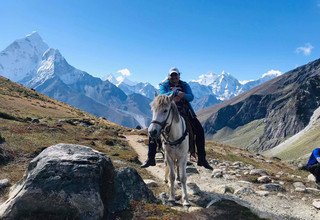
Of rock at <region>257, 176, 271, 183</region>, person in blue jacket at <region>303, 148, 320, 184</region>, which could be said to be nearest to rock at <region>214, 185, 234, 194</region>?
rock at <region>257, 176, 271, 183</region>

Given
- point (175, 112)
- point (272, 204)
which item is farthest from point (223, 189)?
point (175, 112)

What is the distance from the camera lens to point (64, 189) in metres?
12.5

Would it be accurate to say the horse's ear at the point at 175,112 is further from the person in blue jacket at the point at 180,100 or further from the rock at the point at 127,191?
the rock at the point at 127,191

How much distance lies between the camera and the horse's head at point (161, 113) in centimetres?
1415

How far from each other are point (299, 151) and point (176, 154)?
18756 centimetres

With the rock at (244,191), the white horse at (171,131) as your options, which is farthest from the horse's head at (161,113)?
the rock at (244,191)

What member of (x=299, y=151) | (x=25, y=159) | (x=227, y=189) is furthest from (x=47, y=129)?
(x=299, y=151)

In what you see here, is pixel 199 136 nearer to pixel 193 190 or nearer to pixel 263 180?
pixel 193 190

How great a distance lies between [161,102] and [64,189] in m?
4.82

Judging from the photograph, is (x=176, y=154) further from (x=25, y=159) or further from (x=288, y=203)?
(x=25, y=159)

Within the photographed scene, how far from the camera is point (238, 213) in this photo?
1520 cm

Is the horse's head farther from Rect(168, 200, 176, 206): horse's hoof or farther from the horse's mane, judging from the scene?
Rect(168, 200, 176, 206): horse's hoof

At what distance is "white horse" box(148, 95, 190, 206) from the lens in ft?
47.8

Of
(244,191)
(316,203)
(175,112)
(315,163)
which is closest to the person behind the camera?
(175,112)
